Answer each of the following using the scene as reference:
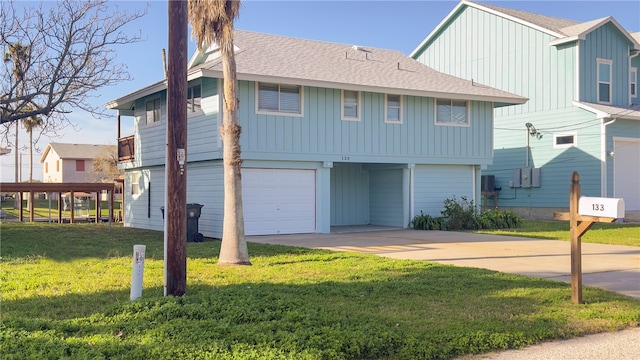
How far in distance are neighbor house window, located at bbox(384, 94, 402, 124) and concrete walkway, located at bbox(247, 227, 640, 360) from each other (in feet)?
12.2

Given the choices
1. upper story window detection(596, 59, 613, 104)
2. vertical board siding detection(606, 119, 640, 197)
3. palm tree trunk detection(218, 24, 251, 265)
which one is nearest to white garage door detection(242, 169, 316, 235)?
palm tree trunk detection(218, 24, 251, 265)

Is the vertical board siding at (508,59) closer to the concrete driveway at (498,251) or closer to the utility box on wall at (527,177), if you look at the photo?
the utility box on wall at (527,177)

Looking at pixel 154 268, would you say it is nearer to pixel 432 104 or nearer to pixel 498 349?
pixel 498 349

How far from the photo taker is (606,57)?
25625 millimetres

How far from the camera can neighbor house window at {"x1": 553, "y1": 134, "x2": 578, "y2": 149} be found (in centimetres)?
2470

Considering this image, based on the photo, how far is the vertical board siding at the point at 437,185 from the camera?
21.2 metres

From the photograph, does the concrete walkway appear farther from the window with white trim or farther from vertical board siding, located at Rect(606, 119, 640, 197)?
vertical board siding, located at Rect(606, 119, 640, 197)

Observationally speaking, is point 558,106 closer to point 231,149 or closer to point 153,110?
point 153,110

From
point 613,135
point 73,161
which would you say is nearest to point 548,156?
point 613,135

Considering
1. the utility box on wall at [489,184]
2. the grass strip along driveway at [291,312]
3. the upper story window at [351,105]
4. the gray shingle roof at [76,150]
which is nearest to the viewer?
the grass strip along driveway at [291,312]

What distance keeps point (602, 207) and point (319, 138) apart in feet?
39.1

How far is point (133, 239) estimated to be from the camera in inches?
662

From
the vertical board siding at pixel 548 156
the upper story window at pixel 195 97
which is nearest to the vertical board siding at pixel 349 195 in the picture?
the upper story window at pixel 195 97

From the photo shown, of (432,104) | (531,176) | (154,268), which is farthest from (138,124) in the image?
(531,176)
